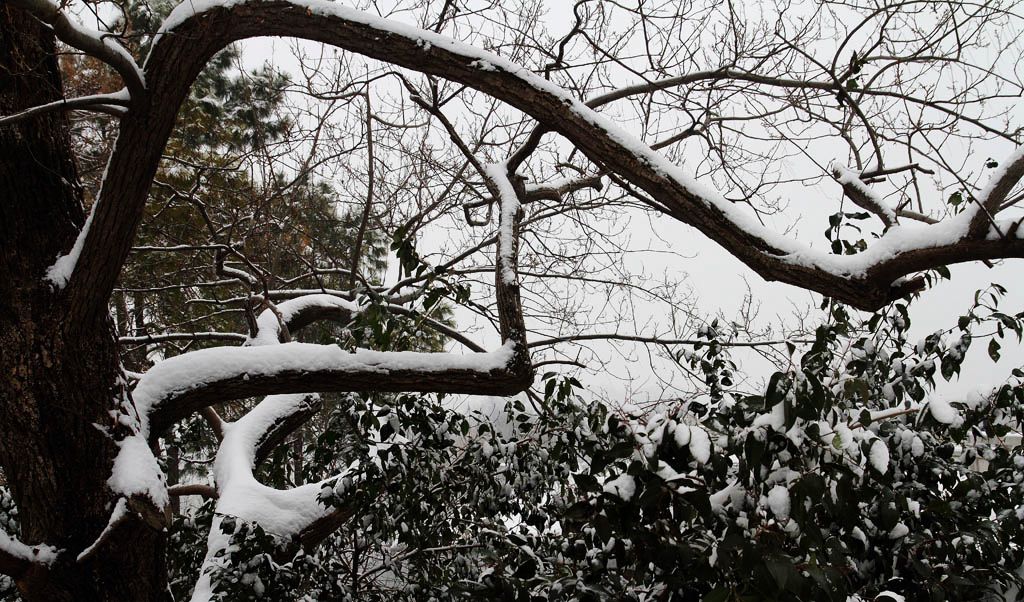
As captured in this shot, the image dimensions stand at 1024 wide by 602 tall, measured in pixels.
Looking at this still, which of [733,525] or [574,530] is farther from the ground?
[574,530]

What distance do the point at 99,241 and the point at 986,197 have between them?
3.16m

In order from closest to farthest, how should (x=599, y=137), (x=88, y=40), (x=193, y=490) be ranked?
(x=88, y=40)
(x=599, y=137)
(x=193, y=490)

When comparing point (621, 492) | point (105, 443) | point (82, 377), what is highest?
point (82, 377)

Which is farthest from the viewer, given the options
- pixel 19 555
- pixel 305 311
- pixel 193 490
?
pixel 305 311

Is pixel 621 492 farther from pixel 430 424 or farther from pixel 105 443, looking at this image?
pixel 105 443

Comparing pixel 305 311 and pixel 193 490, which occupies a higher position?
pixel 305 311

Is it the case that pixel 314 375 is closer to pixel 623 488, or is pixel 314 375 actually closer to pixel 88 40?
pixel 88 40

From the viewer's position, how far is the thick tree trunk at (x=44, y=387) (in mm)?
2707

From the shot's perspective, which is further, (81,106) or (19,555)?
(19,555)

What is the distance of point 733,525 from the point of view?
1.51 metres

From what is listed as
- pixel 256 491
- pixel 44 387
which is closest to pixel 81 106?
pixel 44 387

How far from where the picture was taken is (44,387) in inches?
107

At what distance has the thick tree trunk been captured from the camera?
2.71 meters

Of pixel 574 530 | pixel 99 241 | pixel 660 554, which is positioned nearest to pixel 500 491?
pixel 574 530
